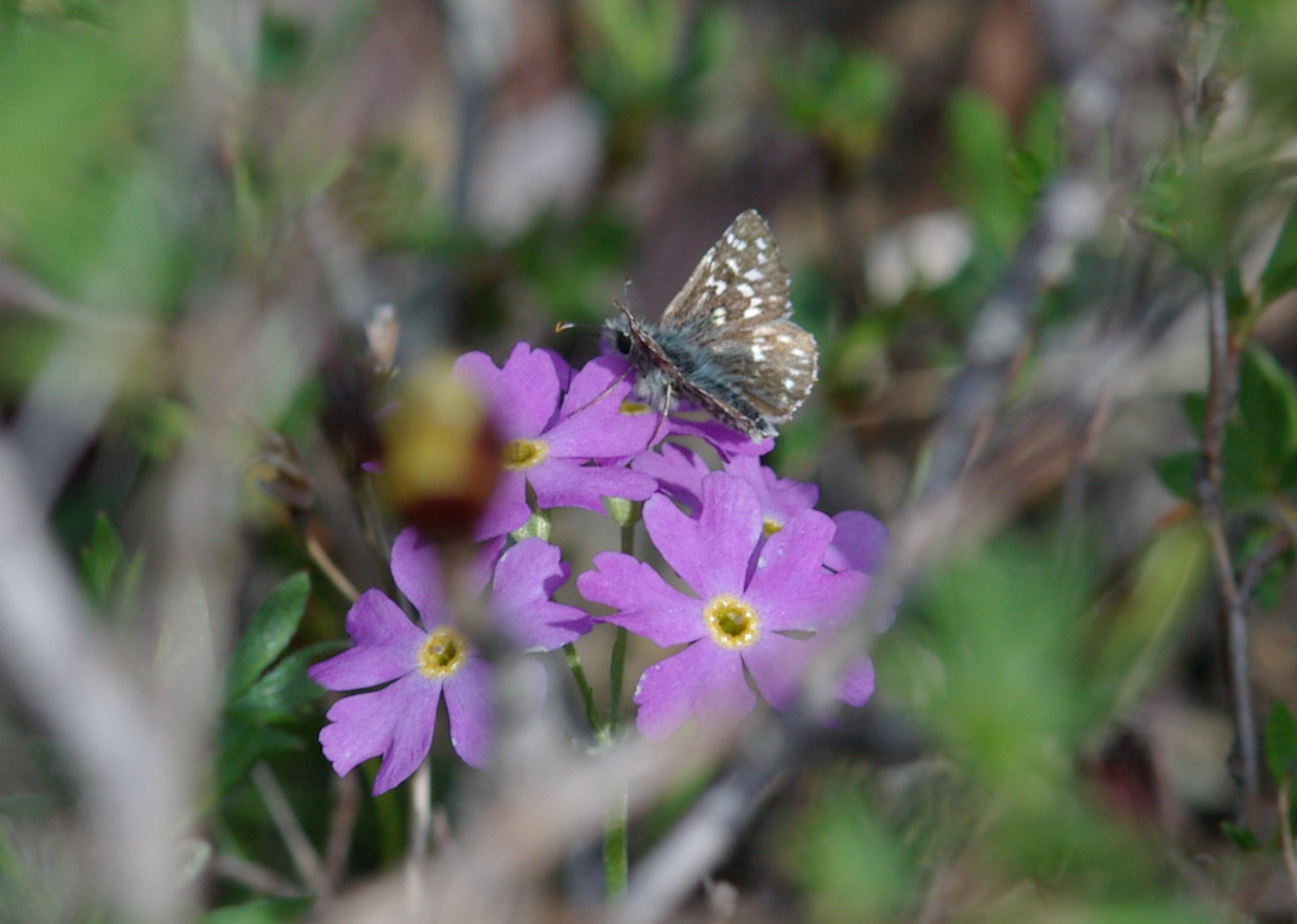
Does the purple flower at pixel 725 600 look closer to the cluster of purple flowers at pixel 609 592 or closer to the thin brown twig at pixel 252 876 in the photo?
the cluster of purple flowers at pixel 609 592

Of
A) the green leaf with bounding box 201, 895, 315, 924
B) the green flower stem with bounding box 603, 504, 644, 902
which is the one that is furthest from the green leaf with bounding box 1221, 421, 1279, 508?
the green leaf with bounding box 201, 895, 315, 924

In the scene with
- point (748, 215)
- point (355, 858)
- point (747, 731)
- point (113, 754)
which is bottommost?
point (355, 858)

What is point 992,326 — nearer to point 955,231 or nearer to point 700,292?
point 700,292

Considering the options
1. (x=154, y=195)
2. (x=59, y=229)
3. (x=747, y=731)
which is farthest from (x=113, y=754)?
(x=154, y=195)

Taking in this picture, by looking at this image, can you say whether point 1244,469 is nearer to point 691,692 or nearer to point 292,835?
point 691,692

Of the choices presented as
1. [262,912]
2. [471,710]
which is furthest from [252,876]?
[471,710]

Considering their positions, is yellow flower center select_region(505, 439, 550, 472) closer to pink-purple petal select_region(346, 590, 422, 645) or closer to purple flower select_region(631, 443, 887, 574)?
purple flower select_region(631, 443, 887, 574)

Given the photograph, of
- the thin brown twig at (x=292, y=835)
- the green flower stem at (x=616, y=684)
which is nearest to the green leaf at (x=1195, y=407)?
the green flower stem at (x=616, y=684)

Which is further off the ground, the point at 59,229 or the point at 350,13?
the point at 350,13
